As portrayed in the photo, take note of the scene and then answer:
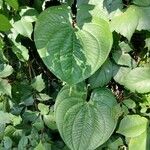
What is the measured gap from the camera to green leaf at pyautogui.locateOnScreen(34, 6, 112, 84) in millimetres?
1398

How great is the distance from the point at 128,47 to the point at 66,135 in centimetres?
39

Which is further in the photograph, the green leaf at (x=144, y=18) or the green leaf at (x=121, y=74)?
the green leaf at (x=121, y=74)

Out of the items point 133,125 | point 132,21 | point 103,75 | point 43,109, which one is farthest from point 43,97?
point 132,21

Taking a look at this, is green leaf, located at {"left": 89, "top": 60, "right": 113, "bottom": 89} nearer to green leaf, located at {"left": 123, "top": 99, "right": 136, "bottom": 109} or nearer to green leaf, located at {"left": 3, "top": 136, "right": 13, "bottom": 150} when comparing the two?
green leaf, located at {"left": 123, "top": 99, "right": 136, "bottom": 109}

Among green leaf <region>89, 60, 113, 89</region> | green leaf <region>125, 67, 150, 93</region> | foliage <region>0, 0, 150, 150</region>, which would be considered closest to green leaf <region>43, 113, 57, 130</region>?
foliage <region>0, 0, 150, 150</region>

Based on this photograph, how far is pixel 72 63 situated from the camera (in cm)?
140

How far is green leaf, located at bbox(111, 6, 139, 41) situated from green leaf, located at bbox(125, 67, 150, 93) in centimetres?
17

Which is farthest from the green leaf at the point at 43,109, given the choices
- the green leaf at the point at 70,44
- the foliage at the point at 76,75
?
the green leaf at the point at 70,44

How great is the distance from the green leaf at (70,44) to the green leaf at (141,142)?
0.32m

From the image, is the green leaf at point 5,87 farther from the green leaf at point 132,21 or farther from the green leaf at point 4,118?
the green leaf at point 132,21

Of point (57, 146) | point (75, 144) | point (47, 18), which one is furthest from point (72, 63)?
point (57, 146)

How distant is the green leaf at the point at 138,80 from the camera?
150 centimetres

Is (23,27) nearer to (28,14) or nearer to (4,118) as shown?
(28,14)

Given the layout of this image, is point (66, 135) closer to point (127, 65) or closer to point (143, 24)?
point (127, 65)
